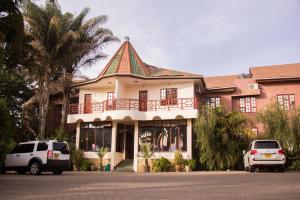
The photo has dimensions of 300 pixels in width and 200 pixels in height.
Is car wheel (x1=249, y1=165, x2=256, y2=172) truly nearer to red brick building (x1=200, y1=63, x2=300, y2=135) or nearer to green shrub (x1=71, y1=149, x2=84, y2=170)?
red brick building (x1=200, y1=63, x2=300, y2=135)

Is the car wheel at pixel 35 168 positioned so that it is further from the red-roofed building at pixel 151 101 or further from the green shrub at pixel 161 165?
the green shrub at pixel 161 165

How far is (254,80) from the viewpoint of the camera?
94.2 ft

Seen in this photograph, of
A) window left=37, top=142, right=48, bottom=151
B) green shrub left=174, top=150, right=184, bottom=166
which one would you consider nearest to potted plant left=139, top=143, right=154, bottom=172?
green shrub left=174, top=150, right=184, bottom=166

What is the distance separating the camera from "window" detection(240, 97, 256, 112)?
2858 cm

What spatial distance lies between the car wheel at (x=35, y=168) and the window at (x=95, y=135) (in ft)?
28.3

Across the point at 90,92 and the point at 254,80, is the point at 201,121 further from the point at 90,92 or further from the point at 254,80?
the point at 90,92

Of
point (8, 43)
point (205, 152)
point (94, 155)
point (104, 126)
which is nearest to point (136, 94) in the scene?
point (104, 126)

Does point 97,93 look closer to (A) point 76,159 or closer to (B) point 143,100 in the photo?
(B) point 143,100

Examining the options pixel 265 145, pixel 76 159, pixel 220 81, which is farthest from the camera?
pixel 220 81

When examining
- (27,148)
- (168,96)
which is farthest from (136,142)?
(27,148)

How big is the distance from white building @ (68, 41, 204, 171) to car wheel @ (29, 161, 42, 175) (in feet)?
26.2

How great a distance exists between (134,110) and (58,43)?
7446 mm

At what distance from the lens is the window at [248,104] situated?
93.8ft

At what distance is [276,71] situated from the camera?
29.0 meters
